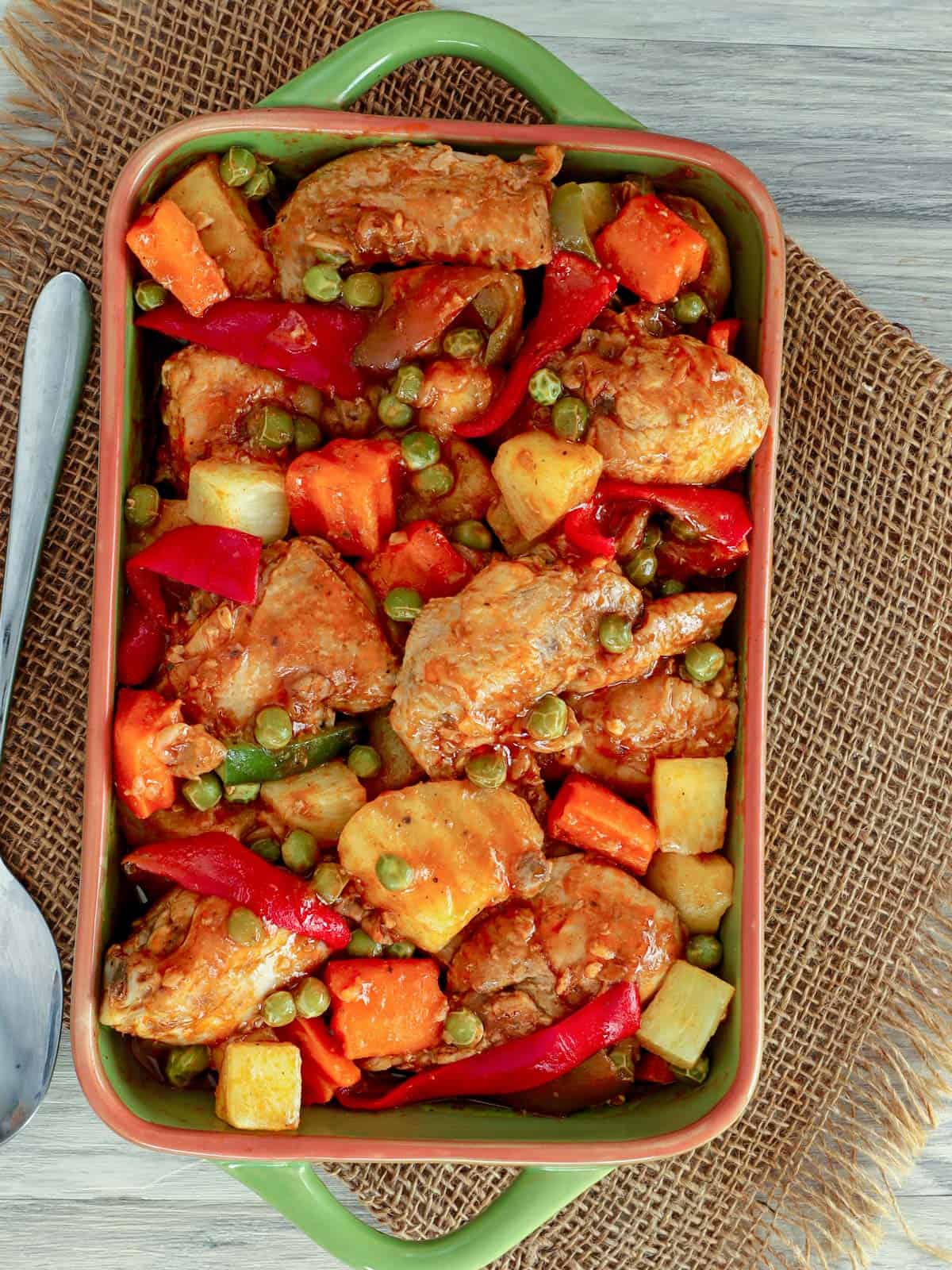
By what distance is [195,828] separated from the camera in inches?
121

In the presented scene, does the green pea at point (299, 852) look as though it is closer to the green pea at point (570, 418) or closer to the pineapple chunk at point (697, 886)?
the pineapple chunk at point (697, 886)

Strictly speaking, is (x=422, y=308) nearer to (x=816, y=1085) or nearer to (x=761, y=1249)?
(x=816, y=1085)

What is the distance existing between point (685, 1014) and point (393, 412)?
1.67m

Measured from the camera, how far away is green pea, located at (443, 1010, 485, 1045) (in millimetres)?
3004

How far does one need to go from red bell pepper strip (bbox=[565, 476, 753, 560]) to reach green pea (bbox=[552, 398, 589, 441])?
144 mm

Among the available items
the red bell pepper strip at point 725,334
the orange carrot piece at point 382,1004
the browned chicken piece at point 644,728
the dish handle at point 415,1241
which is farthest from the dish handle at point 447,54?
the dish handle at point 415,1241

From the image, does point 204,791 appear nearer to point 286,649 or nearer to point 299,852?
point 299,852

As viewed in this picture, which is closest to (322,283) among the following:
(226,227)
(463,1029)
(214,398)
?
(226,227)

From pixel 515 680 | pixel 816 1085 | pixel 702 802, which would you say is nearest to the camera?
pixel 515 680

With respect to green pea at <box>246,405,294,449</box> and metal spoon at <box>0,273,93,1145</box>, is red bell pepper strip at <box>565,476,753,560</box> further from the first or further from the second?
metal spoon at <box>0,273,93,1145</box>

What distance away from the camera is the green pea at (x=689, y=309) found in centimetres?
313

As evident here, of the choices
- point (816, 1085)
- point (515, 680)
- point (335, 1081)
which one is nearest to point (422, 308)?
point (515, 680)

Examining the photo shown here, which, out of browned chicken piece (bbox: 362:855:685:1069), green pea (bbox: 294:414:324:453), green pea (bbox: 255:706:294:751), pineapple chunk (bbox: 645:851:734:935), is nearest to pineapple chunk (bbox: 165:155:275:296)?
green pea (bbox: 294:414:324:453)

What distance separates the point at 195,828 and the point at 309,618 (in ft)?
2.05
